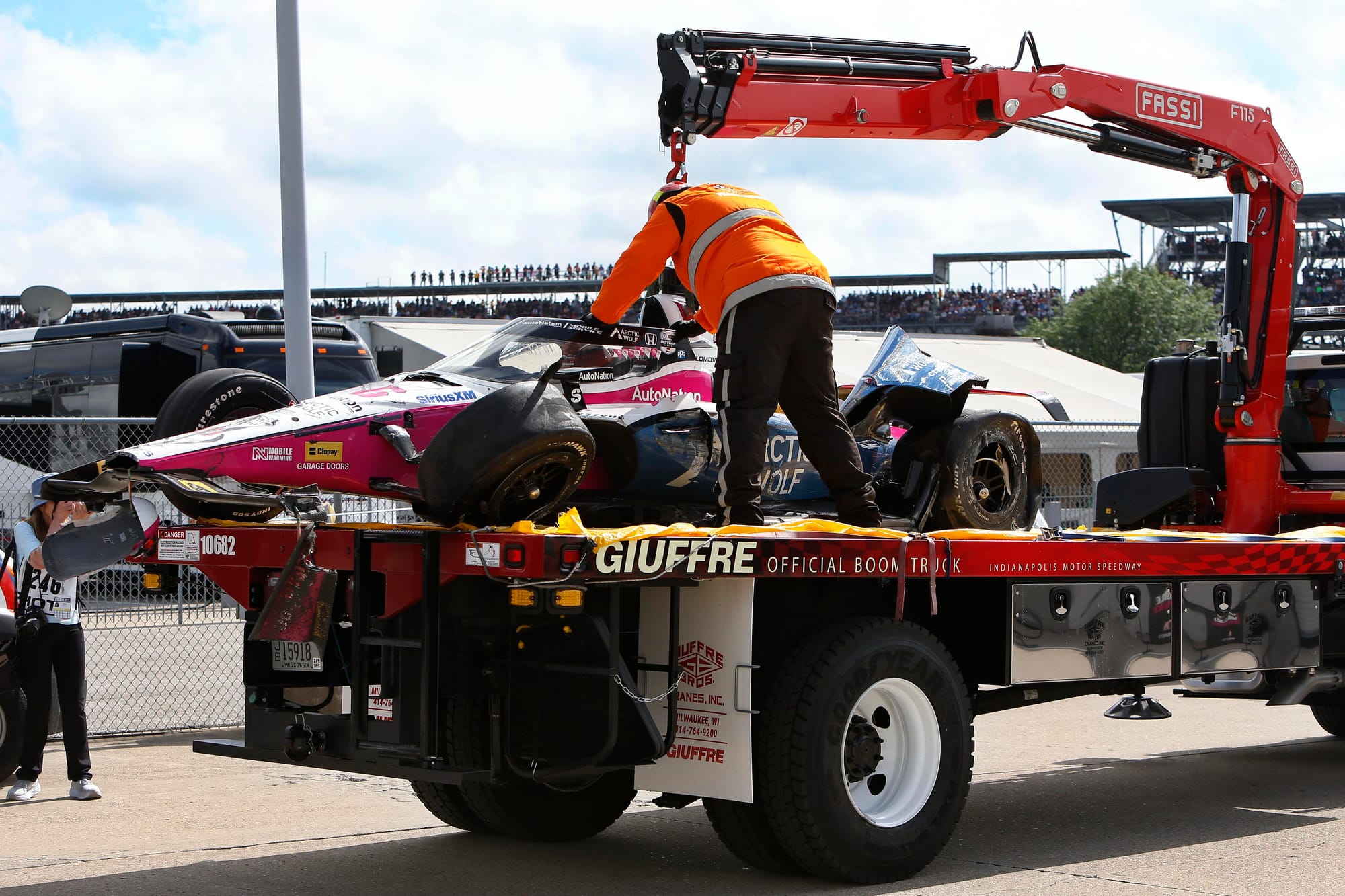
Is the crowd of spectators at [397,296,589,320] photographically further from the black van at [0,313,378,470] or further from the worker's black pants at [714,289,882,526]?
the worker's black pants at [714,289,882,526]

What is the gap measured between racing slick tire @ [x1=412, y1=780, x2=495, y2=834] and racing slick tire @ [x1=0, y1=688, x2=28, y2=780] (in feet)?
8.84

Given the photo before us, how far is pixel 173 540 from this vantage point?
626cm

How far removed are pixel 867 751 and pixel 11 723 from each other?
190 inches

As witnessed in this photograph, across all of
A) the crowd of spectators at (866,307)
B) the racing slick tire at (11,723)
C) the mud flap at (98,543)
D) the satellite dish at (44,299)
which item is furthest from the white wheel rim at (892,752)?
the crowd of spectators at (866,307)

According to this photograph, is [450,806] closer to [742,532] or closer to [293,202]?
[742,532]

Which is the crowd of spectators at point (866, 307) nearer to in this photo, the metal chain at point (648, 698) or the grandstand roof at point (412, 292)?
the grandstand roof at point (412, 292)

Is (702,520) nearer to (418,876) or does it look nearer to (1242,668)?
(418,876)

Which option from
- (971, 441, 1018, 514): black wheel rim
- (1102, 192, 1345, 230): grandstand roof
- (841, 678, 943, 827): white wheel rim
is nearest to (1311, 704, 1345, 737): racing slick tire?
(971, 441, 1018, 514): black wheel rim

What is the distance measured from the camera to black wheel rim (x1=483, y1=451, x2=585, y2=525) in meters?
5.64

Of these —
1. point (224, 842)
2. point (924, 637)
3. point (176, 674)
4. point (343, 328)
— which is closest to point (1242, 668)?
point (924, 637)

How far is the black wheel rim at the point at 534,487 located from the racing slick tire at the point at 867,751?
3.52 ft

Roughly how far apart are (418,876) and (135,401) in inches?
600

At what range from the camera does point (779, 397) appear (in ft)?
22.7

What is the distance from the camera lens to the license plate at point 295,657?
5902 millimetres
